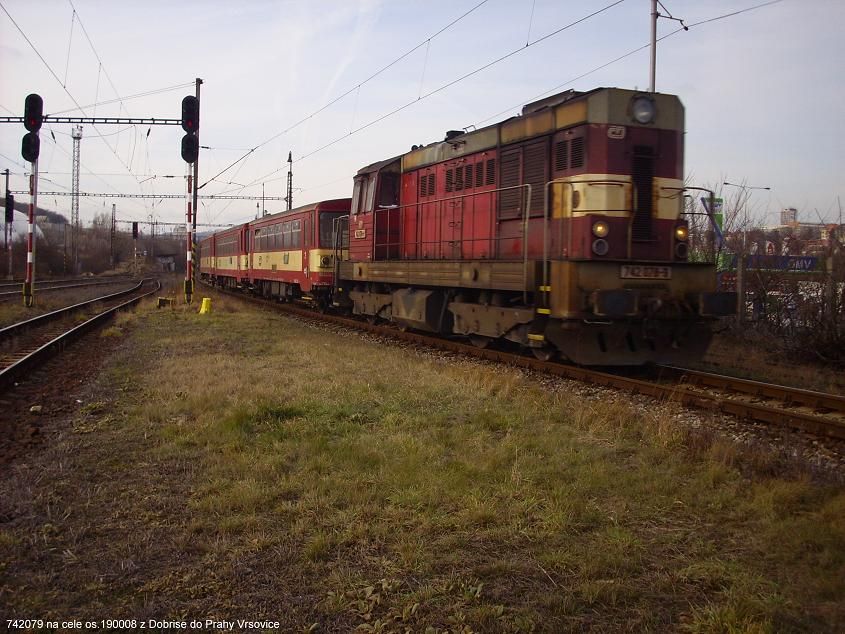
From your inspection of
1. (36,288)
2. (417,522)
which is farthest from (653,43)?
(36,288)

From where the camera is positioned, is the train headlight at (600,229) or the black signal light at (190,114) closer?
the train headlight at (600,229)

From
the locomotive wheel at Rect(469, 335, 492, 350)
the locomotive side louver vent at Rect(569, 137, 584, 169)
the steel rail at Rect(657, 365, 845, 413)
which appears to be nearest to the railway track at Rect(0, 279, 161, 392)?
the locomotive wheel at Rect(469, 335, 492, 350)

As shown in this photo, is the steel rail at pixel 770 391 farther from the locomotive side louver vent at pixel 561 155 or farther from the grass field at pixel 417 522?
the locomotive side louver vent at pixel 561 155

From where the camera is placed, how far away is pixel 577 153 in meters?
9.38

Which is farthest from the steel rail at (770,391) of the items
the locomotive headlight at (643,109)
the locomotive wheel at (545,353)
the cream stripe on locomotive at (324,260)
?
the cream stripe on locomotive at (324,260)

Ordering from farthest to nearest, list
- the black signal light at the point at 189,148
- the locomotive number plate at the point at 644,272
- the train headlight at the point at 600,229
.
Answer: the black signal light at the point at 189,148, the train headlight at the point at 600,229, the locomotive number plate at the point at 644,272

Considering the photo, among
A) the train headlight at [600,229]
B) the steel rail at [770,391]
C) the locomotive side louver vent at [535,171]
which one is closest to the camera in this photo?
the steel rail at [770,391]

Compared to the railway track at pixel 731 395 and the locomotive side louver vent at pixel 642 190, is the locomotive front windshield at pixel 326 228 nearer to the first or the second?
the railway track at pixel 731 395

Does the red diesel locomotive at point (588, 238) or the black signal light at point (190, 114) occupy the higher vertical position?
the black signal light at point (190, 114)

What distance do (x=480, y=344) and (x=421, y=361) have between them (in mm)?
1510

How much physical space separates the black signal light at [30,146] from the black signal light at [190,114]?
417 centimetres

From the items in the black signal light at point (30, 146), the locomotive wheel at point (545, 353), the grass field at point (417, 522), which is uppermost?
the black signal light at point (30, 146)

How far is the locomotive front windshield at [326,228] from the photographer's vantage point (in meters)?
19.4

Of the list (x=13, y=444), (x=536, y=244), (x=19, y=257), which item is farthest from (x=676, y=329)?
(x=19, y=257)
